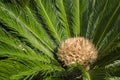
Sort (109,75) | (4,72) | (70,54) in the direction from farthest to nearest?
(70,54) → (4,72) → (109,75)

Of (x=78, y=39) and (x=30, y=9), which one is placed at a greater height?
(x=30, y=9)

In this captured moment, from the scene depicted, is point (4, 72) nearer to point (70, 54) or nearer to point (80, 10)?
point (70, 54)

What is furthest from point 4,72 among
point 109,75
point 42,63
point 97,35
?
point 97,35

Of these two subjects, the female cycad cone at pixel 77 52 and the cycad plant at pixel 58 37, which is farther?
the female cycad cone at pixel 77 52

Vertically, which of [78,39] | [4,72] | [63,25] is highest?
[63,25]

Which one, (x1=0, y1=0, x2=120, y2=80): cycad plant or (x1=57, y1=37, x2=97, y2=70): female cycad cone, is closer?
(x1=0, y1=0, x2=120, y2=80): cycad plant

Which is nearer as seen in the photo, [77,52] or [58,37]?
[77,52]
